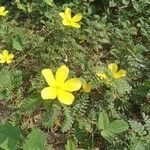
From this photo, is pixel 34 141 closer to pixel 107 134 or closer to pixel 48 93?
pixel 48 93

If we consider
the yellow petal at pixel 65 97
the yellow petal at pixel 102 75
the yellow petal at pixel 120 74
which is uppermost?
the yellow petal at pixel 65 97

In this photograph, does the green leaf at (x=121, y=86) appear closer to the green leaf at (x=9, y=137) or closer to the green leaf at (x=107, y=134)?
the green leaf at (x=107, y=134)

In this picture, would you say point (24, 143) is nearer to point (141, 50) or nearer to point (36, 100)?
point (36, 100)

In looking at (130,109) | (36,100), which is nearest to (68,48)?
(130,109)

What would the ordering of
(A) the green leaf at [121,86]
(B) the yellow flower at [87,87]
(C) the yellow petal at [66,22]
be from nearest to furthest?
(A) the green leaf at [121,86] < (B) the yellow flower at [87,87] < (C) the yellow petal at [66,22]

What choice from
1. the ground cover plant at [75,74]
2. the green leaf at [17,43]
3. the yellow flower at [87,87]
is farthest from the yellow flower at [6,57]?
the yellow flower at [87,87]

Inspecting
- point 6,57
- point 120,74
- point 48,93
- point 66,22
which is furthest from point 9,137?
point 66,22

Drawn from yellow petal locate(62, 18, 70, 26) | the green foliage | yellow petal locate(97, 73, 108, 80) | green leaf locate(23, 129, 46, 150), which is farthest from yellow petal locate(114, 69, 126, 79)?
green leaf locate(23, 129, 46, 150)

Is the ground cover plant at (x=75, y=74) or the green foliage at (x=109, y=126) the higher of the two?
the green foliage at (x=109, y=126)
